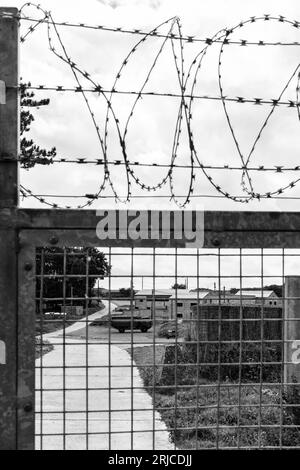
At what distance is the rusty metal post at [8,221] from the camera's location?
3365mm

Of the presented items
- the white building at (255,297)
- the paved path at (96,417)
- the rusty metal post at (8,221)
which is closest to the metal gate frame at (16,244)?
the rusty metal post at (8,221)

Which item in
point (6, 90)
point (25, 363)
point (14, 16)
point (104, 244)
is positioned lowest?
point (25, 363)

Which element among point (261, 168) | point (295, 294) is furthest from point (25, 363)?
point (295, 294)

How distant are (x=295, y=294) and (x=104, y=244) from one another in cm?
617

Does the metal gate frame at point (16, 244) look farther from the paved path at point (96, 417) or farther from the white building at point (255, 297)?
the paved path at point (96, 417)

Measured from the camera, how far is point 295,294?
30.3ft

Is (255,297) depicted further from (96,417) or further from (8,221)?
(96,417)

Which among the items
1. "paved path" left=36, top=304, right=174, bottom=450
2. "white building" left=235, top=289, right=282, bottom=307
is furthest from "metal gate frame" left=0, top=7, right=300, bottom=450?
"paved path" left=36, top=304, right=174, bottom=450

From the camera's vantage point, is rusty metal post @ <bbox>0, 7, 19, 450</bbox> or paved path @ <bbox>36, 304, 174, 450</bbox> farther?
paved path @ <bbox>36, 304, 174, 450</bbox>

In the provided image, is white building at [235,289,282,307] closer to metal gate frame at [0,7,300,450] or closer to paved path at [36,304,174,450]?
metal gate frame at [0,7,300,450]

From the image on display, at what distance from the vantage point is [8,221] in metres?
3.40

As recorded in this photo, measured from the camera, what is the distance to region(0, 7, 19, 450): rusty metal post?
3365 millimetres

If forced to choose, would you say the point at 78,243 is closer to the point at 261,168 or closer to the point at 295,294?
A: the point at 261,168
